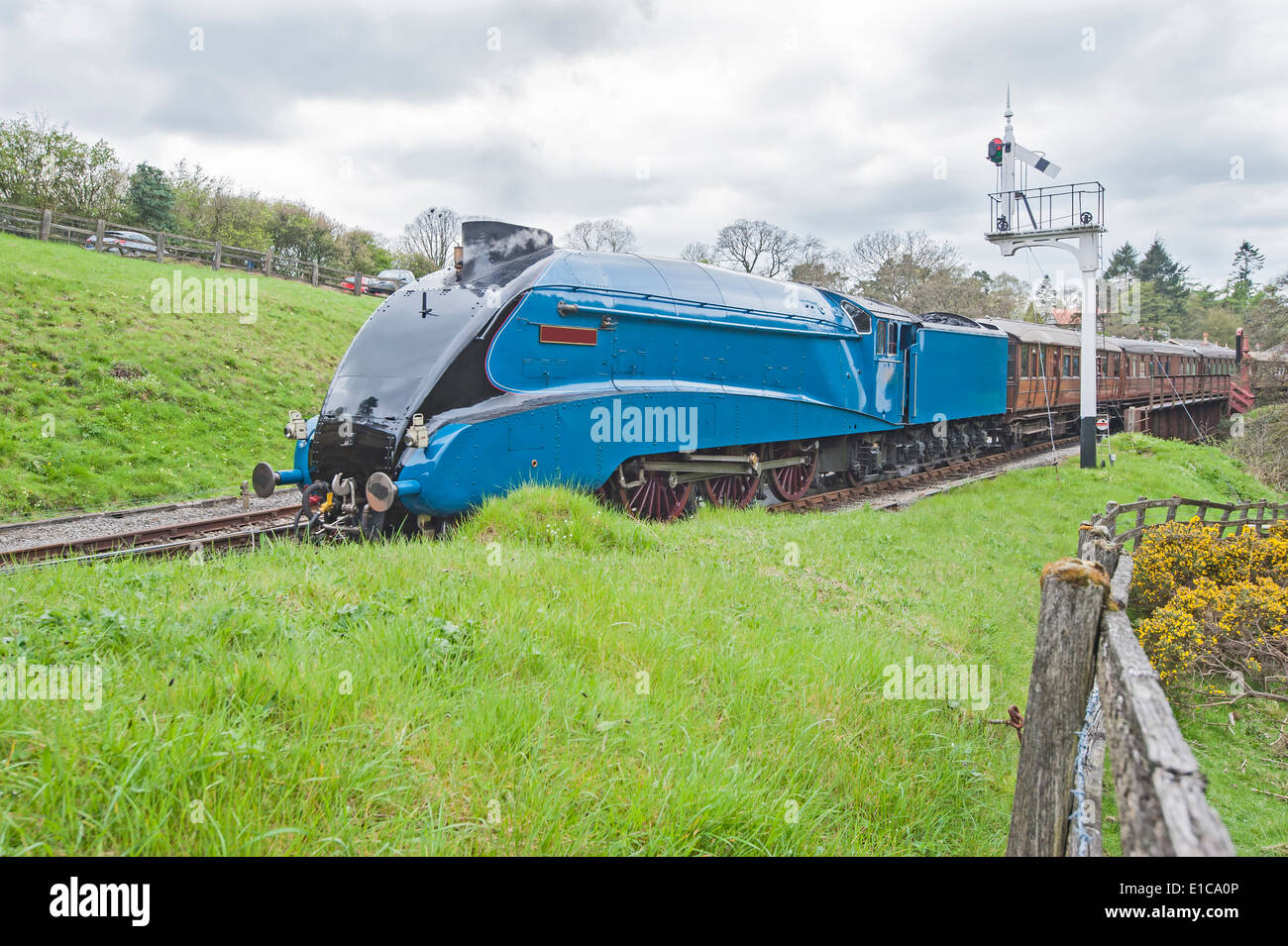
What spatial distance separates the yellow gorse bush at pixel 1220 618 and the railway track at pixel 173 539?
29.4 ft

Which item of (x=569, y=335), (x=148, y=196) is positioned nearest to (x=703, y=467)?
(x=569, y=335)

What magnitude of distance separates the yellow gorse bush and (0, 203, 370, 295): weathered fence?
27884mm

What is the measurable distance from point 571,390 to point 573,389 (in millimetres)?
53

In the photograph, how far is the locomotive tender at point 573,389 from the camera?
7.80m

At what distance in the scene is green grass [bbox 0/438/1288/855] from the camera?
250cm

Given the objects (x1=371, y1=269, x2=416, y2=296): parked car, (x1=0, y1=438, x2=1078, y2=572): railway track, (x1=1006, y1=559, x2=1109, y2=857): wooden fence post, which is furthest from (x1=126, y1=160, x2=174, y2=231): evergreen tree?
(x1=1006, y1=559, x2=1109, y2=857): wooden fence post

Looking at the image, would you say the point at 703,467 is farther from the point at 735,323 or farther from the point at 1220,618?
the point at 1220,618

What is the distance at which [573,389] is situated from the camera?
29.1 feet

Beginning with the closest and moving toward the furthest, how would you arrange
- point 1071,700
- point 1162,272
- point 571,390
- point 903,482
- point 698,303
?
point 1071,700 < point 571,390 < point 698,303 < point 903,482 < point 1162,272

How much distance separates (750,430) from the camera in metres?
11.2

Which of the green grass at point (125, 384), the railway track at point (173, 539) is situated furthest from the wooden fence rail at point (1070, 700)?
the green grass at point (125, 384)

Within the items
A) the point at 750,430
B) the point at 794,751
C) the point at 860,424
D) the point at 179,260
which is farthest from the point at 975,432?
the point at 179,260
